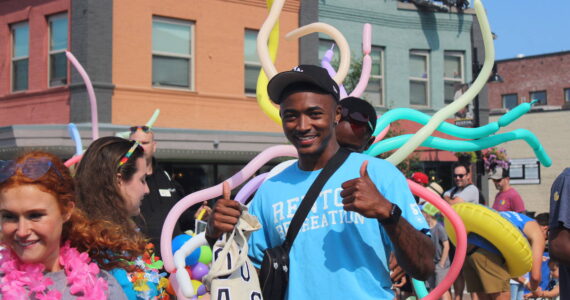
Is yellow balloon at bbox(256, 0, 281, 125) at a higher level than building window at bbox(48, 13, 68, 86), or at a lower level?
lower

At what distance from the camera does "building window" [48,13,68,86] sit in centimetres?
1473

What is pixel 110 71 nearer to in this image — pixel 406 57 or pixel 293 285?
pixel 406 57

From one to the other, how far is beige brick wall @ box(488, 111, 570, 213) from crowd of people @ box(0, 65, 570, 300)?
25.8 meters

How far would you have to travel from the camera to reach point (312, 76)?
10.1ft

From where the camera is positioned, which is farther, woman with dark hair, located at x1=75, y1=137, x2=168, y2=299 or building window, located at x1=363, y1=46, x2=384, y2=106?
building window, located at x1=363, y1=46, x2=384, y2=106

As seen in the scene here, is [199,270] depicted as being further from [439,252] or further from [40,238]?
[439,252]

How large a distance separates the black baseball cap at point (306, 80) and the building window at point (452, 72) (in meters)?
17.0

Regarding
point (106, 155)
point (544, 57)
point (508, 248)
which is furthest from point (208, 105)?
point (544, 57)

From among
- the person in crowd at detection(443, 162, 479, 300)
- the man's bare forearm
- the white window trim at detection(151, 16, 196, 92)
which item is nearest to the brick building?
the white window trim at detection(151, 16, 196, 92)

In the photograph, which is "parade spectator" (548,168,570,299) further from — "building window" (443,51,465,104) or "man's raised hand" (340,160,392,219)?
"building window" (443,51,465,104)

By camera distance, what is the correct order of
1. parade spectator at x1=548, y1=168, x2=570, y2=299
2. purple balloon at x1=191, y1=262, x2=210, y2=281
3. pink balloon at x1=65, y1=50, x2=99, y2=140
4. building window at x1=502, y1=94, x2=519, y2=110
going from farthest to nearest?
building window at x1=502, y1=94, x2=519, y2=110
pink balloon at x1=65, y1=50, x2=99, y2=140
purple balloon at x1=191, y1=262, x2=210, y2=281
parade spectator at x1=548, y1=168, x2=570, y2=299

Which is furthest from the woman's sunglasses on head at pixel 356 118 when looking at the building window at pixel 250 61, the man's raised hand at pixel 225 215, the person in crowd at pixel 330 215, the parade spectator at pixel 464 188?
the building window at pixel 250 61

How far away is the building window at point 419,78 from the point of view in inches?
754

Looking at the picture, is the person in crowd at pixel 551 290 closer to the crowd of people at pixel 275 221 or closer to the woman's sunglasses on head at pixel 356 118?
the woman's sunglasses on head at pixel 356 118
